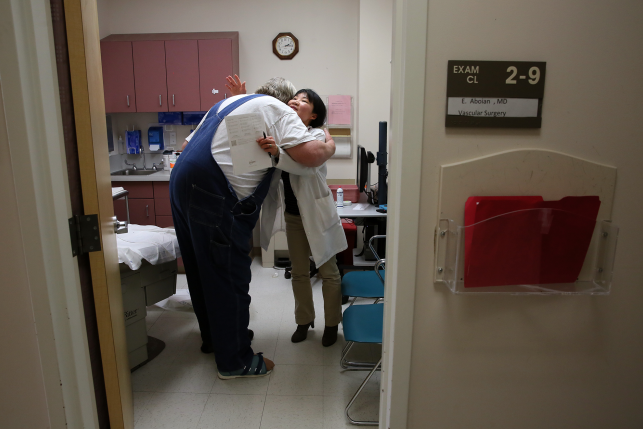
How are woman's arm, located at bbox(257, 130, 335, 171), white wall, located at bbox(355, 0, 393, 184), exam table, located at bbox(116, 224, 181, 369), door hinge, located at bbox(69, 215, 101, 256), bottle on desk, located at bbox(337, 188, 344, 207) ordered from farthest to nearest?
1. white wall, located at bbox(355, 0, 393, 184)
2. bottle on desk, located at bbox(337, 188, 344, 207)
3. exam table, located at bbox(116, 224, 181, 369)
4. woman's arm, located at bbox(257, 130, 335, 171)
5. door hinge, located at bbox(69, 215, 101, 256)

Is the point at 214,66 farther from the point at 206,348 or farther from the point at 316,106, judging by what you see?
the point at 206,348

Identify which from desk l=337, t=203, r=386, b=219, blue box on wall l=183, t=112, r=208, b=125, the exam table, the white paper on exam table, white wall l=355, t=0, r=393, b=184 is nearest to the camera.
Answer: the white paper on exam table

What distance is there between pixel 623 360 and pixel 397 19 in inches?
42.1

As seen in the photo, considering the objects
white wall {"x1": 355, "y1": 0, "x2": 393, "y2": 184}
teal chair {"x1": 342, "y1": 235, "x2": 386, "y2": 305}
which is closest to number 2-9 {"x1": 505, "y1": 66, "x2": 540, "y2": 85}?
teal chair {"x1": 342, "y1": 235, "x2": 386, "y2": 305}

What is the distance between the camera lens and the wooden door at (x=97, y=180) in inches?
47.4

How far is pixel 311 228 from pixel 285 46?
2533mm

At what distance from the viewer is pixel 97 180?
4.22 feet

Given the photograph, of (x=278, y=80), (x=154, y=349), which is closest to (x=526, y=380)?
(x=278, y=80)

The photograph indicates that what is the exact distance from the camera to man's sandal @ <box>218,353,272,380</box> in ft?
7.16

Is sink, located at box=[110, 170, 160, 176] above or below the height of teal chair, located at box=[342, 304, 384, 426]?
above

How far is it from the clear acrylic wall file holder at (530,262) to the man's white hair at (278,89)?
137 centimetres

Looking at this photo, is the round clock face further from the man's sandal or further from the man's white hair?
the man's sandal

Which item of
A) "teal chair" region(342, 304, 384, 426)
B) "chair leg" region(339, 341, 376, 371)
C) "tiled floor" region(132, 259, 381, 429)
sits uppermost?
"teal chair" region(342, 304, 384, 426)

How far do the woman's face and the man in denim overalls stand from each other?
0.28 m
